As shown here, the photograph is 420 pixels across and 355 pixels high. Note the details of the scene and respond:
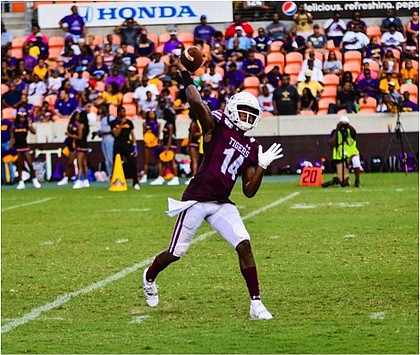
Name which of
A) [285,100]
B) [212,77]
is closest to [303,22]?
[285,100]

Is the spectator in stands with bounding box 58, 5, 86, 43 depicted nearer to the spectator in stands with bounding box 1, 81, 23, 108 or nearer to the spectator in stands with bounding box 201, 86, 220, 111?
the spectator in stands with bounding box 1, 81, 23, 108

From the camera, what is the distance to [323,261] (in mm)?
12617

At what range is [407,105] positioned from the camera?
28812 mm

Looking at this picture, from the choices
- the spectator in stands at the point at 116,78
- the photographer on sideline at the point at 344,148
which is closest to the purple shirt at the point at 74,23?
the spectator in stands at the point at 116,78

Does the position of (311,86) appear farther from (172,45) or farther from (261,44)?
(172,45)

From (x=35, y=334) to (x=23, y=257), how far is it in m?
5.15

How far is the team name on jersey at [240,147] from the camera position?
9.42 m

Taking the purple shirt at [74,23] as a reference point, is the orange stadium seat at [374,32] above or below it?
below

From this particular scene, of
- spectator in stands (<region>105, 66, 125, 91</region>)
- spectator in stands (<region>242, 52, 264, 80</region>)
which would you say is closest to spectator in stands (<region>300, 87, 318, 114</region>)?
spectator in stands (<region>242, 52, 264, 80</region>)

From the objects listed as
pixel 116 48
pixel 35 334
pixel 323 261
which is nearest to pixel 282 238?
pixel 323 261

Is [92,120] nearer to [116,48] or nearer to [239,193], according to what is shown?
[116,48]

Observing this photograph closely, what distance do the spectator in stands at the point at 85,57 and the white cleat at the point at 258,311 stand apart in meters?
23.6

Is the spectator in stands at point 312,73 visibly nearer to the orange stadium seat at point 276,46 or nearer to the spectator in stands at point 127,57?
the orange stadium seat at point 276,46

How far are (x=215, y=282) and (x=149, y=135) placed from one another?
15.9m
